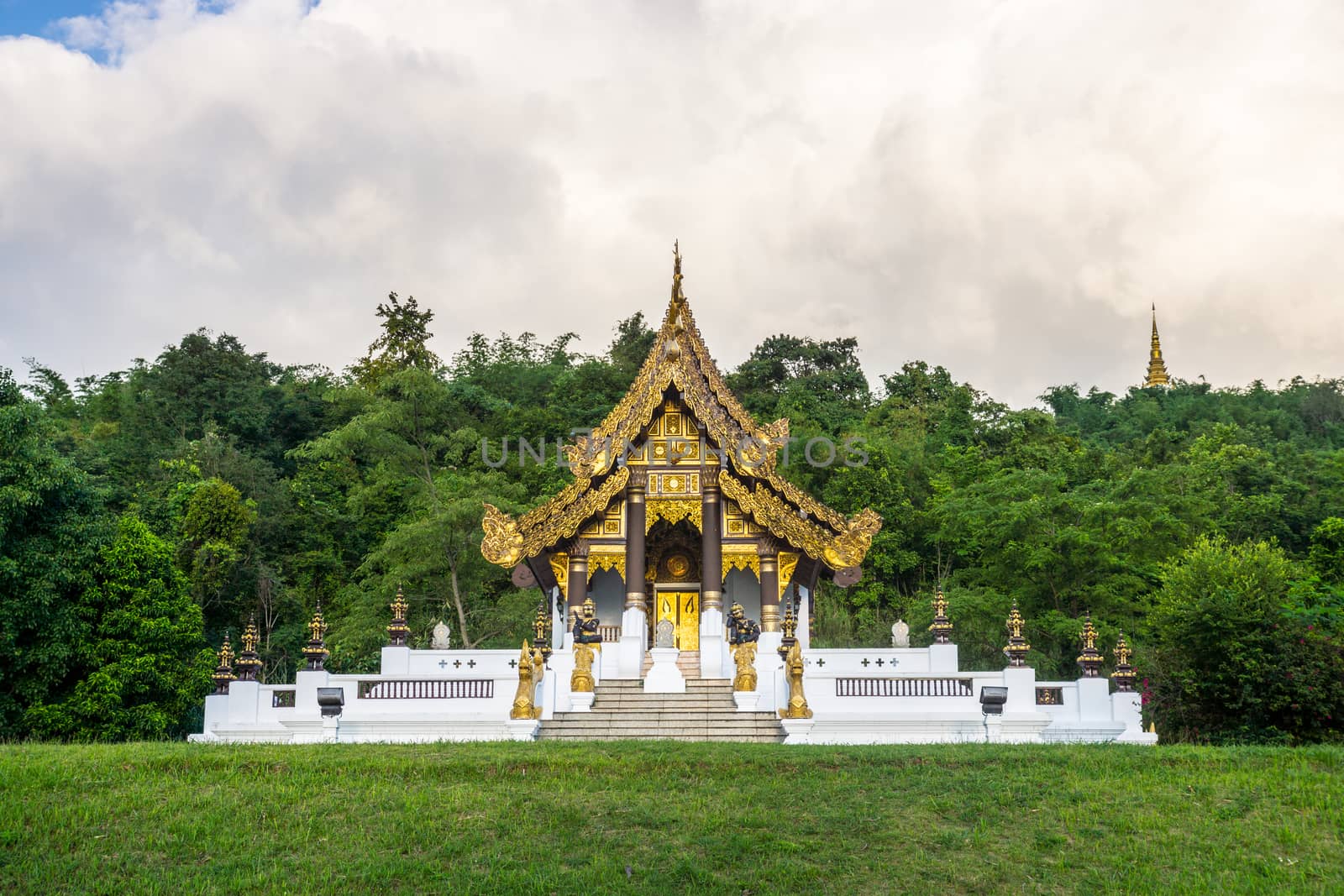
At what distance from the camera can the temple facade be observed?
55.5 feet

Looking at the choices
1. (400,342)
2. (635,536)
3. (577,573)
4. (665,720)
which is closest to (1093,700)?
(665,720)

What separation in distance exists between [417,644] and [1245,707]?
846 inches

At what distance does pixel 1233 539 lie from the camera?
108ft

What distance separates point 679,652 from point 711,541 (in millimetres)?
2443

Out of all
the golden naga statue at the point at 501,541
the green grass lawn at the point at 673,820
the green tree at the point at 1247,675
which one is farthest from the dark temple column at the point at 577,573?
the green tree at the point at 1247,675

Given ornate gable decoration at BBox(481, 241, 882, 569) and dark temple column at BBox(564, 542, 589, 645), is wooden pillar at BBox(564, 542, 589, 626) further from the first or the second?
ornate gable decoration at BBox(481, 241, 882, 569)

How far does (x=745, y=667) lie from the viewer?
58.5 ft

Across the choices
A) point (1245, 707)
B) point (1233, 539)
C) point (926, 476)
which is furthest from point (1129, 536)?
point (1245, 707)

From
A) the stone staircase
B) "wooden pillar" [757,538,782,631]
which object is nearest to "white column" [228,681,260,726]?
the stone staircase

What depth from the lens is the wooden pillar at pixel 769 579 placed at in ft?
67.9

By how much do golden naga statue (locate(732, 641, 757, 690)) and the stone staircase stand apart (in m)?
0.31

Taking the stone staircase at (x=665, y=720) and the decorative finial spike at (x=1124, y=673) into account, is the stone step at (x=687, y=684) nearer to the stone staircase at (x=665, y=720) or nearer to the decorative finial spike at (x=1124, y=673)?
the stone staircase at (x=665, y=720)

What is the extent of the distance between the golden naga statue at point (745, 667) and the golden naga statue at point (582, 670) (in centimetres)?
225

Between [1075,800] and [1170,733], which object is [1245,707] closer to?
[1170,733]
